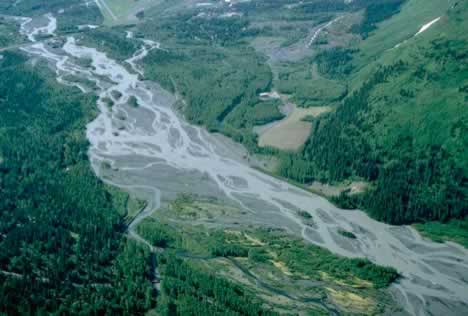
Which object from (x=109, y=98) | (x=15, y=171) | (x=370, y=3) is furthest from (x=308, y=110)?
(x=370, y=3)

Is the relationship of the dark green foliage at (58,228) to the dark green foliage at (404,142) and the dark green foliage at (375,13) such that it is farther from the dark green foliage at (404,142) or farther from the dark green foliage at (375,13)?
the dark green foliage at (375,13)

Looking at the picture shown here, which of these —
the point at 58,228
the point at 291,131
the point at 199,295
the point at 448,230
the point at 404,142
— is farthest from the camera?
the point at 291,131

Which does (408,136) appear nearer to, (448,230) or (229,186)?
(448,230)

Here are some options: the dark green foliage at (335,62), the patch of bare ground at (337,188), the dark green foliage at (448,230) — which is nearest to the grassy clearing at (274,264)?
the dark green foliage at (448,230)

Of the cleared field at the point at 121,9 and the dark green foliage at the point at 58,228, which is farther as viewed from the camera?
the cleared field at the point at 121,9

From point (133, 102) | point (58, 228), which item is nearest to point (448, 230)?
point (58, 228)

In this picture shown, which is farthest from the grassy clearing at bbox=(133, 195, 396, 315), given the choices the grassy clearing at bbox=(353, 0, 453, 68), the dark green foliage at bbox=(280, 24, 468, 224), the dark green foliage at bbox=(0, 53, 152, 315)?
the grassy clearing at bbox=(353, 0, 453, 68)

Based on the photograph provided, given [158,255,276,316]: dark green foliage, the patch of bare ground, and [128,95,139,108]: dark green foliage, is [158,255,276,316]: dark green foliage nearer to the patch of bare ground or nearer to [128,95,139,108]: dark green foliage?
the patch of bare ground
